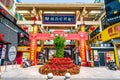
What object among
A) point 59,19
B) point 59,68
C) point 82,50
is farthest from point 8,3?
point 59,68

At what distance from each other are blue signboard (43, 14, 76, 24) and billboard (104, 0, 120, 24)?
5100 millimetres

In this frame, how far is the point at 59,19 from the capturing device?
22578 millimetres

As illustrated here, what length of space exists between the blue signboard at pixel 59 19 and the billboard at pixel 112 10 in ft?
16.7

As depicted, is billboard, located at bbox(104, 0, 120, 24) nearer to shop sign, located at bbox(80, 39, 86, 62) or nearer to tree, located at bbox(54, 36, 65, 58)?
shop sign, located at bbox(80, 39, 86, 62)

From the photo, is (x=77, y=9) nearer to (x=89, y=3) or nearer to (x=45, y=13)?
(x=89, y=3)

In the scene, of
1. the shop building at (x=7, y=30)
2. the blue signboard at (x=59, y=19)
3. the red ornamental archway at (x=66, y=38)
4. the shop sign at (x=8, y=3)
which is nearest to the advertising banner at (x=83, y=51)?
the red ornamental archway at (x=66, y=38)

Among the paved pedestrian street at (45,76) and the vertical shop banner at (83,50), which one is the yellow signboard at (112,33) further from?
the paved pedestrian street at (45,76)

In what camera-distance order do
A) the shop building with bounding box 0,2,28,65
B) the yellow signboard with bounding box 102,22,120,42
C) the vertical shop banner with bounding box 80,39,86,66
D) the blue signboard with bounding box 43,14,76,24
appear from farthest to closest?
the blue signboard with bounding box 43,14,76,24
the vertical shop banner with bounding box 80,39,86,66
the shop building with bounding box 0,2,28,65
the yellow signboard with bounding box 102,22,120,42

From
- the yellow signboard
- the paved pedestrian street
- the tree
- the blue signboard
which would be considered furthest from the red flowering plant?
the blue signboard

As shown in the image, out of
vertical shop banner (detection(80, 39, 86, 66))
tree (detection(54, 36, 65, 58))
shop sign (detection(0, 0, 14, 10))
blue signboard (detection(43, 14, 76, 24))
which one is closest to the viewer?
tree (detection(54, 36, 65, 58))

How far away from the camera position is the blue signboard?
22.5 meters

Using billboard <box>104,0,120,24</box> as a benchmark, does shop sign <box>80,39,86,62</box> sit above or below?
below

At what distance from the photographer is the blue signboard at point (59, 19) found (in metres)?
22.5

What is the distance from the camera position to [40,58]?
26875 millimetres
